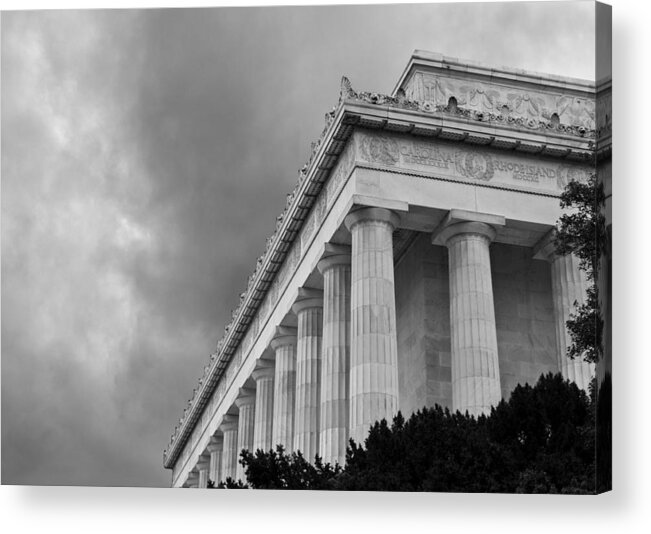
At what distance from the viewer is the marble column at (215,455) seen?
167 ft

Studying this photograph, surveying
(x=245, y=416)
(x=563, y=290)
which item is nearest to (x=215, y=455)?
(x=245, y=416)

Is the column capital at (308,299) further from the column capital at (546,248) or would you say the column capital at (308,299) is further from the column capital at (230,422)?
the column capital at (230,422)

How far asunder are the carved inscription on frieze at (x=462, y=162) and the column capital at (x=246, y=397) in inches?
697

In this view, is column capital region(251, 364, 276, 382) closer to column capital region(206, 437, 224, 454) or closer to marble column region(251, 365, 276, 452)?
marble column region(251, 365, 276, 452)

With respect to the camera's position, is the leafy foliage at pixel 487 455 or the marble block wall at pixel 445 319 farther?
the marble block wall at pixel 445 319

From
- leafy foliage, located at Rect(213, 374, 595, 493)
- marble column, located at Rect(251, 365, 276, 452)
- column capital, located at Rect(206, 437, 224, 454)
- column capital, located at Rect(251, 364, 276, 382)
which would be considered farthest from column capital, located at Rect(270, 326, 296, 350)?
leafy foliage, located at Rect(213, 374, 595, 493)

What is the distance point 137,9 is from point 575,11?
35.3 ft

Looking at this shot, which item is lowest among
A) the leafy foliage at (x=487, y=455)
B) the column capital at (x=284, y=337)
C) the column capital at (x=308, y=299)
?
the leafy foliage at (x=487, y=455)

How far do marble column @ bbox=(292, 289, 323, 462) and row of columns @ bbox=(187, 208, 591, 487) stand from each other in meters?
0.04

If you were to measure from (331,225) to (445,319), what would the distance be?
5.40m

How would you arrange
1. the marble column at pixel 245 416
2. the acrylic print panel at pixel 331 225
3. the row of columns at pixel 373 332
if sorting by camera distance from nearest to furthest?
the acrylic print panel at pixel 331 225, the row of columns at pixel 373 332, the marble column at pixel 245 416

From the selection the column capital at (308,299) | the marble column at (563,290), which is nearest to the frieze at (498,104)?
the marble column at (563,290)

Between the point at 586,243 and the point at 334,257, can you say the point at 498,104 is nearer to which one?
the point at 334,257

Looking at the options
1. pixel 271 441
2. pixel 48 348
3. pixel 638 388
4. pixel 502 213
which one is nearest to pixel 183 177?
pixel 48 348
